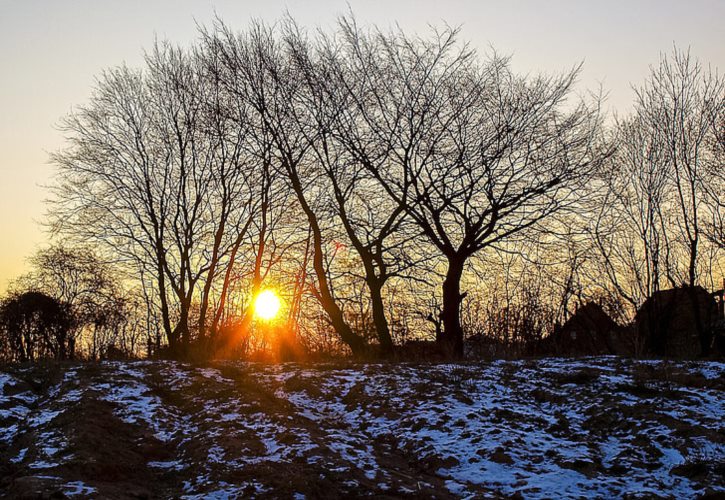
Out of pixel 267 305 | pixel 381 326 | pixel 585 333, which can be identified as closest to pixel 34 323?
pixel 267 305

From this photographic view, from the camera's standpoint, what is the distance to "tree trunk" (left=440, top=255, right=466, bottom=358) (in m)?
17.6

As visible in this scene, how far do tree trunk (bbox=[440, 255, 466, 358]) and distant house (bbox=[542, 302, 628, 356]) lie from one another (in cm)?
232

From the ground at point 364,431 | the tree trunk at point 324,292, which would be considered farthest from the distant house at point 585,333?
the ground at point 364,431

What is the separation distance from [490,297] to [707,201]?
715 centimetres

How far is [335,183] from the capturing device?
18.5 m

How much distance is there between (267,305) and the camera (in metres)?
23.9

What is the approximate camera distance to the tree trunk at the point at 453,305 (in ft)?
57.6

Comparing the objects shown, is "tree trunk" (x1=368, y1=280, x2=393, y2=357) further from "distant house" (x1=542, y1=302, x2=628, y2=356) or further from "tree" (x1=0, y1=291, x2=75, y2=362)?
"tree" (x1=0, y1=291, x2=75, y2=362)

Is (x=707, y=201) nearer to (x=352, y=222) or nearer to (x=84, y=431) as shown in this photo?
(x=352, y=222)

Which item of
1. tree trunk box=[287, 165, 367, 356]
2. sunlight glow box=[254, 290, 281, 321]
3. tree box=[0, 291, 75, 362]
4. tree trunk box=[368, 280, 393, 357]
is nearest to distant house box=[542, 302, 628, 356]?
tree trunk box=[368, 280, 393, 357]

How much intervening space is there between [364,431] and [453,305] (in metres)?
9.90

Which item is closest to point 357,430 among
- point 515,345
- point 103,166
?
point 515,345

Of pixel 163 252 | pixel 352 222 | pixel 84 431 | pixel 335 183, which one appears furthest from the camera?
pixel 163 252

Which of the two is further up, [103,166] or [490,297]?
[103,166]
